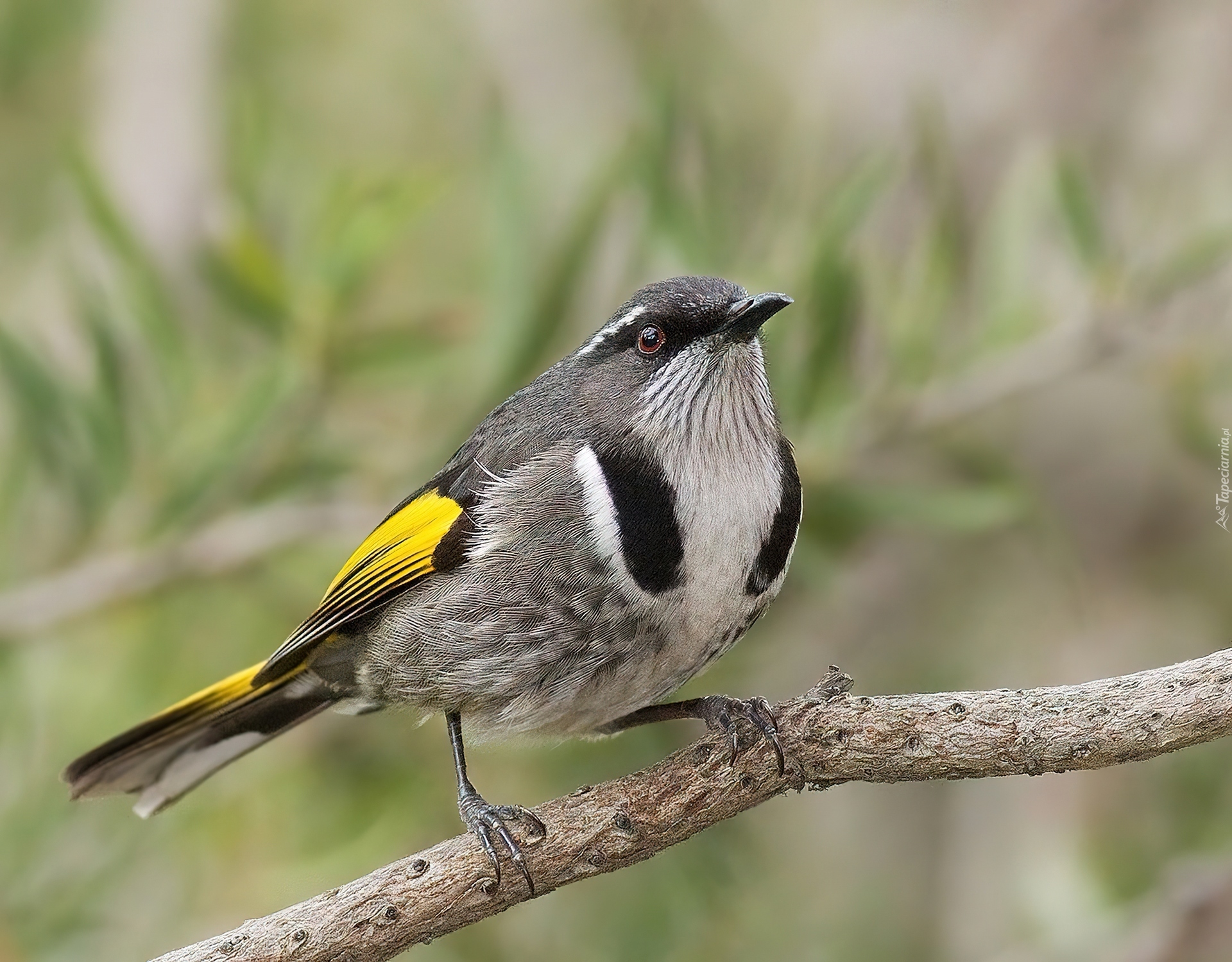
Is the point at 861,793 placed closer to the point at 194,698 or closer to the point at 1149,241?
the point at 1149,241

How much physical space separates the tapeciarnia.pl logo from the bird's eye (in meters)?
1.75

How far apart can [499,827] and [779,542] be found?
892 millimetres

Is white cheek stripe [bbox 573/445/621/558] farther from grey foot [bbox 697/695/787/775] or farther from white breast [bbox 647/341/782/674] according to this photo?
grey foot [bbox 697/695/787/775]

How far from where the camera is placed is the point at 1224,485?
14.8 ft

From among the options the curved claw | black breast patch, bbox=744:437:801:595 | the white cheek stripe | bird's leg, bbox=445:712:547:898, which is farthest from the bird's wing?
the curved claw

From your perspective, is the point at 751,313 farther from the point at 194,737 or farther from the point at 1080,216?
the point at 194,737

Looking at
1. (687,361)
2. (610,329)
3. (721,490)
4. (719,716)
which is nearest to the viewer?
(719,716)

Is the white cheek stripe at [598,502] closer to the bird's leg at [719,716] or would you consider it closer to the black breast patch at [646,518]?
the black breast patch at [646,518]

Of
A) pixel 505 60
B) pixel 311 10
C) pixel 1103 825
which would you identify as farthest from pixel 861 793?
pixel 311 10

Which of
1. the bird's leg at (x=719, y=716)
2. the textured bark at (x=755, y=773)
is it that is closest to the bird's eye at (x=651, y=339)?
the bird's leg at (x=719, y=716)

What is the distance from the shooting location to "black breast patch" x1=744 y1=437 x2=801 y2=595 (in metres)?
3.45

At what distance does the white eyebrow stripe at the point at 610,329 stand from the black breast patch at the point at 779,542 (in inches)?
20.7

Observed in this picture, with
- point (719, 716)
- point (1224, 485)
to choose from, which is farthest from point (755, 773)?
point (1224, 485)

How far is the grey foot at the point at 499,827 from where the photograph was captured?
307cm
